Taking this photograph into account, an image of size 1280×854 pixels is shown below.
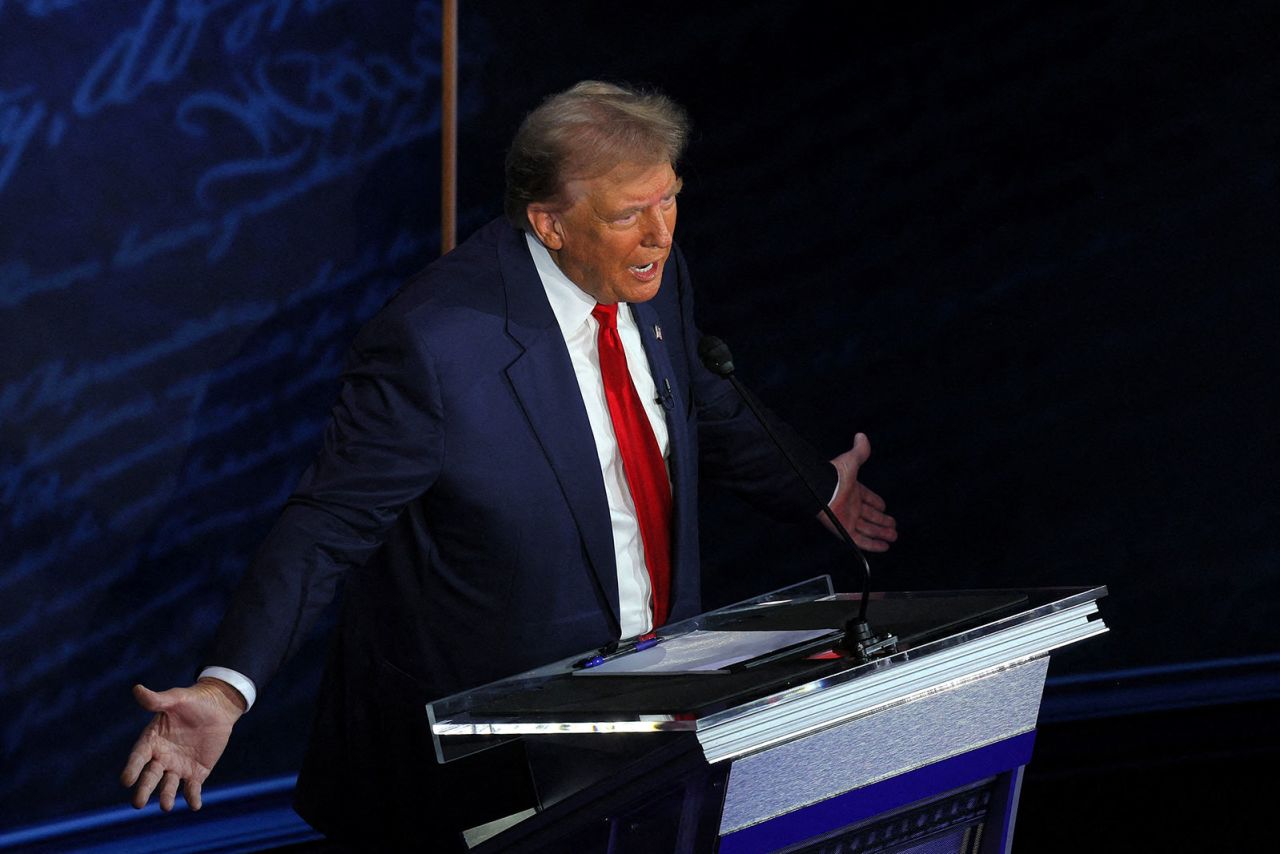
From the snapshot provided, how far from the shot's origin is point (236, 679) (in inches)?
65.3

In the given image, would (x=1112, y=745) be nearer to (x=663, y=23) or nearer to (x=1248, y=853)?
(x=1248, y=853)

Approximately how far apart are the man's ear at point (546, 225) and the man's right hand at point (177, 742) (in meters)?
0.74

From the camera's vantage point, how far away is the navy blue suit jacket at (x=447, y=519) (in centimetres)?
189

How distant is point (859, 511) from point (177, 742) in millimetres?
1187

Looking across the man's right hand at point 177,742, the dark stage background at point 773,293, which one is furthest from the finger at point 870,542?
the man's right hand at point 177,742

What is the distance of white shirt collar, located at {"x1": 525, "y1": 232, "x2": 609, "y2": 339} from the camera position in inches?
81.2

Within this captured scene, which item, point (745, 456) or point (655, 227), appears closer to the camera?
point (655, 227)

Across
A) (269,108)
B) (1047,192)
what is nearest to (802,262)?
(1047,192)

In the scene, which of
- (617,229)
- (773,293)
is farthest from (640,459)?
(773,293)

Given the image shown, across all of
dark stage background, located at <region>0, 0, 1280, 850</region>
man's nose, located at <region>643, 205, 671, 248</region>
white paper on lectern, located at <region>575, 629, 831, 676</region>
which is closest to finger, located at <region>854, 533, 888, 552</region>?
man's nose, located at <region>643, 205, 671, 248</region>

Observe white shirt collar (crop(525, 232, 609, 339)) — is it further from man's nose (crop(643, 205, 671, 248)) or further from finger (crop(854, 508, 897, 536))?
finger (crop(854, 508, 897, 536))

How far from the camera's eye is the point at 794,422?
11.2ft

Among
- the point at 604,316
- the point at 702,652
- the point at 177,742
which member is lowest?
the point at 702,652

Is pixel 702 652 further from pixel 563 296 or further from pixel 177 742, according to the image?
pixel 563 296
